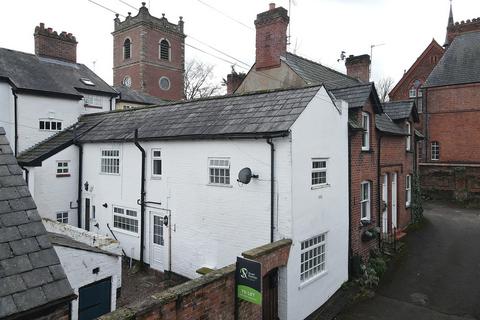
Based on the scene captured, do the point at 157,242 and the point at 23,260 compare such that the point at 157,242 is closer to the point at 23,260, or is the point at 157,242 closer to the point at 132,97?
the point at 23,260

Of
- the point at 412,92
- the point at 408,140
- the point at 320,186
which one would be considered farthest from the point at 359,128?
the point at 412,92

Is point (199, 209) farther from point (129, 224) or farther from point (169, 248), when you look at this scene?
point (129, 224)

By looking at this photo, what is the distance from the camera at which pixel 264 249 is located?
8.25 m

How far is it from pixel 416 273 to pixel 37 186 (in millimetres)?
16771

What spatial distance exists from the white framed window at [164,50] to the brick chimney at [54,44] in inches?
723

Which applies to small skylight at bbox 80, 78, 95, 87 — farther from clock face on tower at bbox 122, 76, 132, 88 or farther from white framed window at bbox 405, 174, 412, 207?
white framed window at bbox 405, 174, 412, 207

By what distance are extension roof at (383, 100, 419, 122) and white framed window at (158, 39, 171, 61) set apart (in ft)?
92.6

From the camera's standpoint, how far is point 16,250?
4.25 metres

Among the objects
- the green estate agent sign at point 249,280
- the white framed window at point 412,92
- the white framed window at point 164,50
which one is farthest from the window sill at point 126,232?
the white framed window at point 412,92

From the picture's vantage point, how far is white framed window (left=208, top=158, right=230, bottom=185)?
10898mm

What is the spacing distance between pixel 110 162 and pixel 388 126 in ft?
44.3

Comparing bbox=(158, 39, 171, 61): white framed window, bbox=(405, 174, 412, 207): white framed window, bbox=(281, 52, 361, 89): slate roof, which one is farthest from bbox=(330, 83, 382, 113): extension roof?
bbox=(158, 39, 171, 61): white framed window

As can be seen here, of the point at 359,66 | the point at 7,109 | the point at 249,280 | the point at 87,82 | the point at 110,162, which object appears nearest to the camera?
the point at 249,280

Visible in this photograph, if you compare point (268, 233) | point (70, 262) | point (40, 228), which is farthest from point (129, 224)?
point (40, 228)
